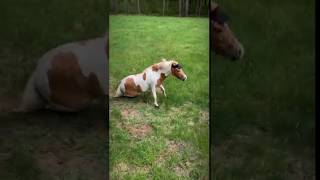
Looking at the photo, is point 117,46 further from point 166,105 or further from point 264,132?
point 264,132

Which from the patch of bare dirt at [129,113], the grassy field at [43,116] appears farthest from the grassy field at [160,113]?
the grassy field at [43,116]

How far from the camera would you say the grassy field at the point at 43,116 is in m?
3.91

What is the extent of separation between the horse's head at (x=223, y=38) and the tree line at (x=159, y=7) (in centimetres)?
7

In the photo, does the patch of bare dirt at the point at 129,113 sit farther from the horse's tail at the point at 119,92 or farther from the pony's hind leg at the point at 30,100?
the pony's hind leg at the point at 30,100

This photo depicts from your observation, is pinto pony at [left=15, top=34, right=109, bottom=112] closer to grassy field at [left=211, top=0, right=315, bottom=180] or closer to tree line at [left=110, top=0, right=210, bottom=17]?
tree line at [left=110, top=0, right=210, bottom=17]

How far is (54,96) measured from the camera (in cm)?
400

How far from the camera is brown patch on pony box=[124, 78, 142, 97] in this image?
399 cm

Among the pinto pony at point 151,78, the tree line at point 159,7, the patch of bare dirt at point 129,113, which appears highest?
the tree line at point 159,7

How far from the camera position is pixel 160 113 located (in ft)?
13.2

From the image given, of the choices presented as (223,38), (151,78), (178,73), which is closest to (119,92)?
(151,78)

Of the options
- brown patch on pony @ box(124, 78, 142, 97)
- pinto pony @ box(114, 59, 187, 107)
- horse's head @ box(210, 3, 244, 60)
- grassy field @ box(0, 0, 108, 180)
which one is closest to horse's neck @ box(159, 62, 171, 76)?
pinto pony @ box(114, 59, 187, 107)

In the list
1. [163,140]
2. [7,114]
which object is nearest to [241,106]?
[163,140]

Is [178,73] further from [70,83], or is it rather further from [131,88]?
[70,83]

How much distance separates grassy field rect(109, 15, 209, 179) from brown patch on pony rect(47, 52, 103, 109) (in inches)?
4.7
